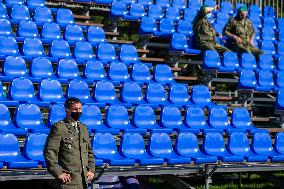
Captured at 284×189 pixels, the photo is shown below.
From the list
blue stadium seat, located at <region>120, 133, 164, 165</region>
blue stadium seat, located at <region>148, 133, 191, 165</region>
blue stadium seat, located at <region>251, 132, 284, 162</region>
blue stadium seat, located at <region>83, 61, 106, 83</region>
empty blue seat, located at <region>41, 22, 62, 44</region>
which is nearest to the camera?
blue stadium seat, located at <region>120, 133, 164, 165</region>

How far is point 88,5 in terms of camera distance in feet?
39.2

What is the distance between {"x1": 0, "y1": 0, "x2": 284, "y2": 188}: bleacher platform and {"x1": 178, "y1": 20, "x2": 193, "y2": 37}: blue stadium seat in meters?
0.02

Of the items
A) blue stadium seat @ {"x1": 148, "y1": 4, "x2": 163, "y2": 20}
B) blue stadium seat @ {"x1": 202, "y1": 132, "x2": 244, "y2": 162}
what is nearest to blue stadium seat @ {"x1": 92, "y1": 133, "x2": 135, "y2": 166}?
blue stadium seat @ {"x1": 202, "y1": 132, "x2": 244, "y2": 162}

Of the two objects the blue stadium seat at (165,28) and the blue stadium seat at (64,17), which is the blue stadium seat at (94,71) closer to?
the blue stadium seat at (64,17)

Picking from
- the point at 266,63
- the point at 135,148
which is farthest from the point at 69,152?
the point at 266,63

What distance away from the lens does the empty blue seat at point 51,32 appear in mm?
10273

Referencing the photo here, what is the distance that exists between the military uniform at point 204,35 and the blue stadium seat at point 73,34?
87.1 inches

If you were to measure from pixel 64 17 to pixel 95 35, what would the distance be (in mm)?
694

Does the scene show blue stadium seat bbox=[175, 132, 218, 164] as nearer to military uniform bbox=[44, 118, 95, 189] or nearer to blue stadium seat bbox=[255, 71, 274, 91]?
military uniform bbox=[44, 118, 95, 189]

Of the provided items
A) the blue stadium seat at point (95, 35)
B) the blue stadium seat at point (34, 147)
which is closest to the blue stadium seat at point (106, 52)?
the blue stadium seat at point (95, 35)

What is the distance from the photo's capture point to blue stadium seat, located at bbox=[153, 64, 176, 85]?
401 inches

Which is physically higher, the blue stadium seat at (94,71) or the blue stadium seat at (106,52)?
the blue stadium seat at (106,52)

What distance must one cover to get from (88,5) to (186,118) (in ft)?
13.1

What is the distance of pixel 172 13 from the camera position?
12.7 m
